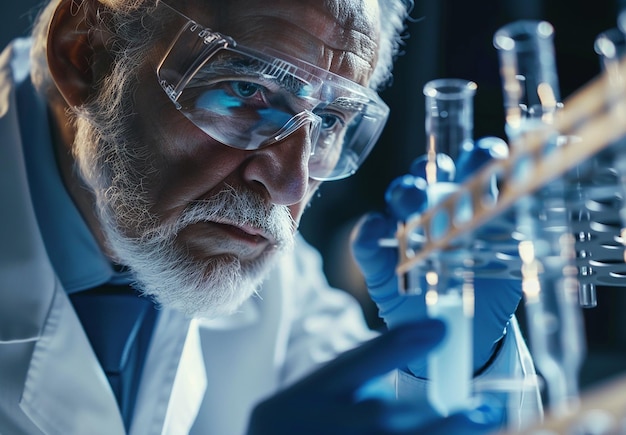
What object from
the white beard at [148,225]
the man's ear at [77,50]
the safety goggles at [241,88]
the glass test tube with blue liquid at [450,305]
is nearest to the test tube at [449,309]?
the glass test tube with blue liquid at [450,305]

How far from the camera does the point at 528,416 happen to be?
2.88 ft

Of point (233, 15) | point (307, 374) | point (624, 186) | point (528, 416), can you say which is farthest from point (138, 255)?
point (624, 186)

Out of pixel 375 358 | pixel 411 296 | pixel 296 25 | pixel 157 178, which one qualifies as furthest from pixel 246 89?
pixel 375 358

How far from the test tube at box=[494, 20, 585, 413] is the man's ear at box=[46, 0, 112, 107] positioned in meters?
0.76

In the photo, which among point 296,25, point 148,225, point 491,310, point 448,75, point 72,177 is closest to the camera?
point 491,310

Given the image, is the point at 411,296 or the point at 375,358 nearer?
the point at 375,358

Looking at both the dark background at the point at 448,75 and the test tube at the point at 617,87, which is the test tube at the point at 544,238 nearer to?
the test tube at the point at 617,87

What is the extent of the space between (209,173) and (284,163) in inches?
4.8

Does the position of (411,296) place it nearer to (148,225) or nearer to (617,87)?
(148,225)

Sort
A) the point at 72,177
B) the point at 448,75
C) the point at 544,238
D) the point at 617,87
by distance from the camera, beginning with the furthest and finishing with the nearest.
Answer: the point at 448,75
the point at 72,177
the point at 544,238
the point at 617,87

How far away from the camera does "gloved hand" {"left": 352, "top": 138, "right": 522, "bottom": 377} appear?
94cm

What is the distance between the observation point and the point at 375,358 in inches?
26.6

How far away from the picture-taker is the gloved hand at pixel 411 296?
3.08 ft

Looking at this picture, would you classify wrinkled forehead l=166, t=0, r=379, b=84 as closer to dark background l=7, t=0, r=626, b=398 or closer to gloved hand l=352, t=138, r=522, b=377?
gloved hand l=352, t=138, r=522, b=377
